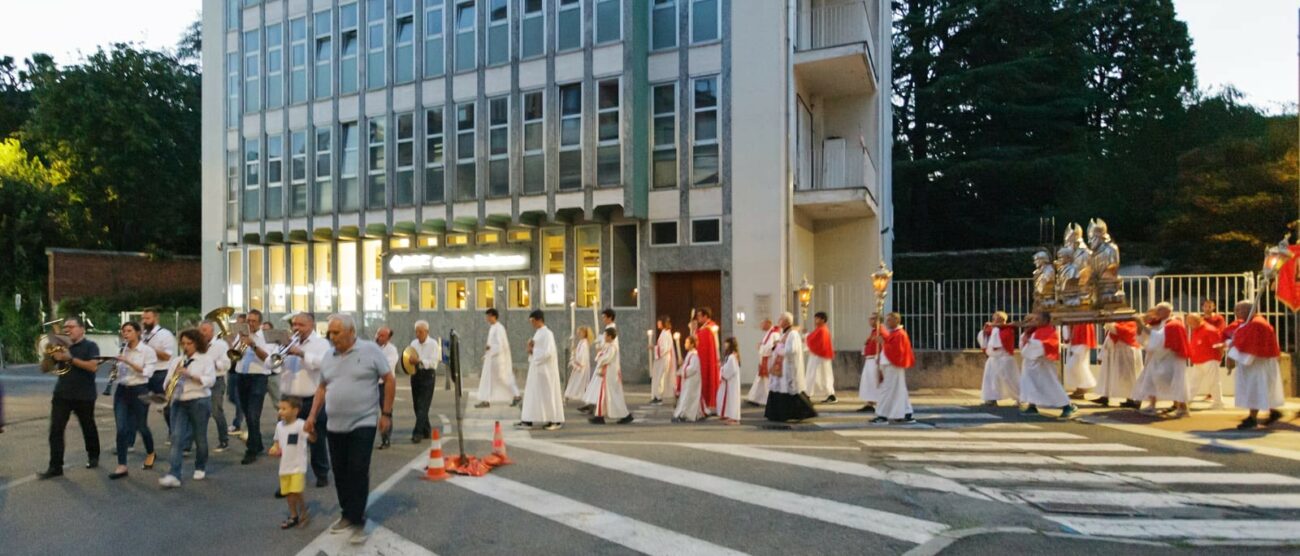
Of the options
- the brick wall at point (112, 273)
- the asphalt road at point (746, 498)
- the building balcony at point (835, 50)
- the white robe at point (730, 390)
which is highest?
the building balcony at point (835, 50)

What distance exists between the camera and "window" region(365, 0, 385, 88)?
87.6 feet

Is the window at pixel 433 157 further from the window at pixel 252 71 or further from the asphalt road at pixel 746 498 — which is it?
the asphalt road at pixel 746 498

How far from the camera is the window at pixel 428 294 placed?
2606 centimetres

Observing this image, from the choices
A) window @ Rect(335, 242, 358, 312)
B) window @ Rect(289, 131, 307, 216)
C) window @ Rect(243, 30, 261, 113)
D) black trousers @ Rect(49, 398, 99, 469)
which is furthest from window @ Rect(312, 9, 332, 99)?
black trousers @ Rect(49, 398, 99, 469)

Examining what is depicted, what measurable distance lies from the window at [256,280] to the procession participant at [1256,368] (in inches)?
1066

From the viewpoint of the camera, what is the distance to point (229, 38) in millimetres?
30547

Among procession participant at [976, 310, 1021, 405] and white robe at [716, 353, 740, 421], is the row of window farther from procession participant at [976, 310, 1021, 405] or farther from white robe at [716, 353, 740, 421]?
white robe at [716, 353, 740, 421]

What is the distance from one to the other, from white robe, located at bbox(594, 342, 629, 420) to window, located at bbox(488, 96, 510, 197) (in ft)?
36.3

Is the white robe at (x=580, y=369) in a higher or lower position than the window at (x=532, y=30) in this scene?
lower

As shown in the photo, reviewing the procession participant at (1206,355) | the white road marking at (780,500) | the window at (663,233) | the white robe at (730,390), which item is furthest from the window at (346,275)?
the procession participant at (1206,355)

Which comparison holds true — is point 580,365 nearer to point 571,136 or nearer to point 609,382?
point 609,382

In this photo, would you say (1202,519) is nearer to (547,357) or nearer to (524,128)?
(547,357)

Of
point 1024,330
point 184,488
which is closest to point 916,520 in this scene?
point 184,488

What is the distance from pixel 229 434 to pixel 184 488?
4.24m
